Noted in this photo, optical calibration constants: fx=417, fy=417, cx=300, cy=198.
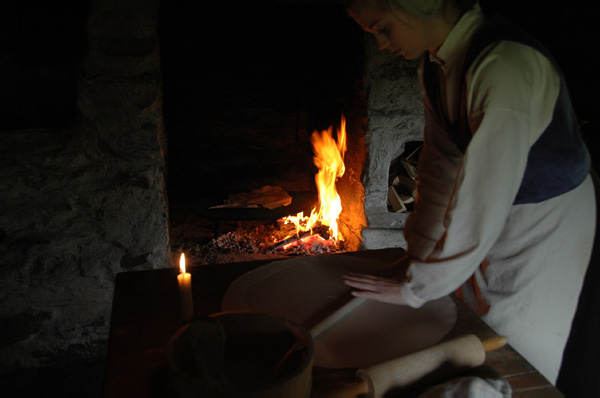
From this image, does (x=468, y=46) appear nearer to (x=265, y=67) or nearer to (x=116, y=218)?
(x=116, y=218)

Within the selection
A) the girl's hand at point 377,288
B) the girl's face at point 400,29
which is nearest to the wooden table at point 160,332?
the girl's hand at point 377,288

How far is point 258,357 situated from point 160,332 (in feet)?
1.04

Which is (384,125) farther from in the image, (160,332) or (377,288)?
(160,332)

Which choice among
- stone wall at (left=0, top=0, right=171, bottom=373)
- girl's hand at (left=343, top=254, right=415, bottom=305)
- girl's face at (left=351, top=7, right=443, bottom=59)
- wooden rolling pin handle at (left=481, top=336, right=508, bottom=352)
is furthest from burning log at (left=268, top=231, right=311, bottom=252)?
wooden rolling pin handle at (left=481, top=336, right=508, bottom=352)

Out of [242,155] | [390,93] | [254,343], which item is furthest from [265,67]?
[254,343]

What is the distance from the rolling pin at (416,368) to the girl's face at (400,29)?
730mm

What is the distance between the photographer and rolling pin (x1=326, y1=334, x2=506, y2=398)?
0.70 m

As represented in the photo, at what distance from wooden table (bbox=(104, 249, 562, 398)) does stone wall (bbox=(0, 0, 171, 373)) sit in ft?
2.92

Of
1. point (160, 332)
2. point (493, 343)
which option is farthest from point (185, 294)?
point (493, 343)

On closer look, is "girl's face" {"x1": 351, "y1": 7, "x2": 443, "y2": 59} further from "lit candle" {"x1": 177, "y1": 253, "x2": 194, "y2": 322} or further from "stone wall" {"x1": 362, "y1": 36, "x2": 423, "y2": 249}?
"stone wall" {"x1": 362, "y1": 36, "x2": 423, "y2": 249}

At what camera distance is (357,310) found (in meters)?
Result: 0.98

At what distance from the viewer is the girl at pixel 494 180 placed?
2.85ft

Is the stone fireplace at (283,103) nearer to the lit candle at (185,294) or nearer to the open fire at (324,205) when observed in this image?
the open fire at (324,205)

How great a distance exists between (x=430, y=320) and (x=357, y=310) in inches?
6.5
